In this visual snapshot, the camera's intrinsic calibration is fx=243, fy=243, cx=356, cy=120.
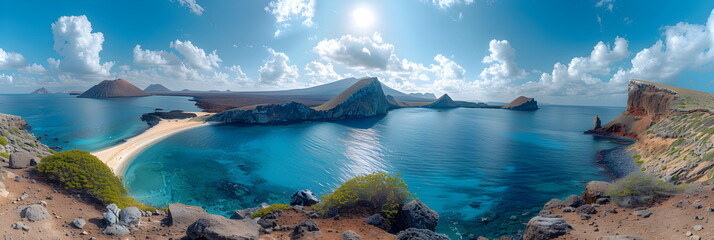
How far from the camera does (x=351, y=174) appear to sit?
33.8 metres

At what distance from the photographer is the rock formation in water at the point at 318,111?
85.9 m

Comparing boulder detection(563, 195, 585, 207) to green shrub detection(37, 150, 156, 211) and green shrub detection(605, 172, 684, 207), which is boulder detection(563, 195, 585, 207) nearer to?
green shrub detection(605, 172, 684, 207)

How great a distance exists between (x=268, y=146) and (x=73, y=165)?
39.6 meters

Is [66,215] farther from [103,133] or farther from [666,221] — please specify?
[103,133]

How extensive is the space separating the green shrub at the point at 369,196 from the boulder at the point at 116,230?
342 inches

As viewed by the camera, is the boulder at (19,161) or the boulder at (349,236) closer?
the boulder at (349,236)

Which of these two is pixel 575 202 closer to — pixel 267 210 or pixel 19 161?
pixel 267 210

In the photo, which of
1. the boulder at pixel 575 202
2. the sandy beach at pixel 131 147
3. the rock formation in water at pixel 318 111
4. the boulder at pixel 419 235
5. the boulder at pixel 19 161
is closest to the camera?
the boulder at pixel 419 235

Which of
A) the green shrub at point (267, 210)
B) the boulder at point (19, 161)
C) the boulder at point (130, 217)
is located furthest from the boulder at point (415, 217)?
the boulder at point (19, 161)

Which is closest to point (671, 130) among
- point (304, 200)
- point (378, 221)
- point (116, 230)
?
point (378, 221)

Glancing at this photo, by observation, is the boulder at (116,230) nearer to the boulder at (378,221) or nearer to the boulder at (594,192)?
the boulder at (378,221)

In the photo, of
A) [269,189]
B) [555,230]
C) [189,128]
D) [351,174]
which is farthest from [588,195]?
[189,128]

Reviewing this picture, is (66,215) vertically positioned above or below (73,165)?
below

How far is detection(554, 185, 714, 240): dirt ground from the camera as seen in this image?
1106 centimetres
